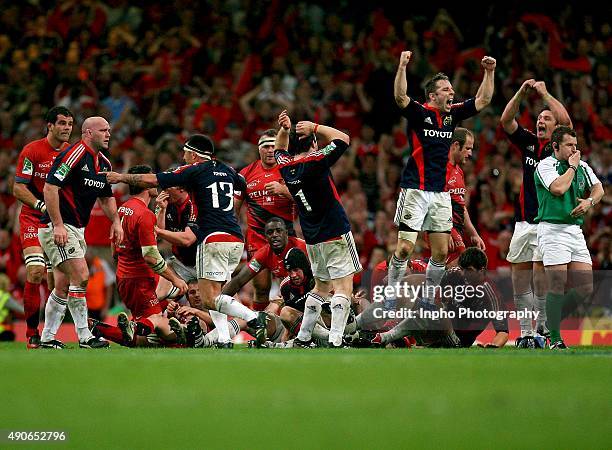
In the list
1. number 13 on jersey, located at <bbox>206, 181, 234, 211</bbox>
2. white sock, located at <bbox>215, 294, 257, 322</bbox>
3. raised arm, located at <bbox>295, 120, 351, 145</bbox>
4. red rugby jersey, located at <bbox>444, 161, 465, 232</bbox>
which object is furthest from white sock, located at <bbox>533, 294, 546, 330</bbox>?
number 13 on jersey, located at <bbox>206, 181, 234, 211</bbox>

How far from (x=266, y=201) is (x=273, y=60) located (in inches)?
322

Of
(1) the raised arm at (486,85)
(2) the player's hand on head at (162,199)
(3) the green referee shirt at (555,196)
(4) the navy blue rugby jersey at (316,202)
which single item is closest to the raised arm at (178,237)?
(2) the player's hand on head at (162,199)

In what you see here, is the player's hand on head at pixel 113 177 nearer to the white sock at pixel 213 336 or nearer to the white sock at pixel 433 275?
the white sock at pixel 213 336

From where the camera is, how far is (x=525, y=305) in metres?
12.3

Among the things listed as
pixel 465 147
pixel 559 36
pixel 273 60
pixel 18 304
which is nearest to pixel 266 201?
pixel 465 147

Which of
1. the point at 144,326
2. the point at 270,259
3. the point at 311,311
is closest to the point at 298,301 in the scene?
the point at 270,259

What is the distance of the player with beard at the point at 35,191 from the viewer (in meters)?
12.7

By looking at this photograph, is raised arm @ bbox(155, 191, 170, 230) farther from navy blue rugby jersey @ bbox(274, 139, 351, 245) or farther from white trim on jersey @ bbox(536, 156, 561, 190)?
white trim on jersey @ bbox(536, 156, 561, 190)

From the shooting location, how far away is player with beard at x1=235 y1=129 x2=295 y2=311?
13500 mm

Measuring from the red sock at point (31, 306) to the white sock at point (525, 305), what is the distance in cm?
559

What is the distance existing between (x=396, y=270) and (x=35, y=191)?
14.5 ft

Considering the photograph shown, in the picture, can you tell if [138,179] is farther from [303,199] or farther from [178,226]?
[178,226]

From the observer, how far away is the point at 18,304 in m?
16.8

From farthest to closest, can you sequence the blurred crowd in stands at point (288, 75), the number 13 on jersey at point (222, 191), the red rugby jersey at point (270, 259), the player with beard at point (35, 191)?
the blurred crowd in stands at point (288, 75) → the red rugby jersey at point (270, 259) → the player with beard at point (35, 191) → the number 13 on jersey at point (222, 191)
